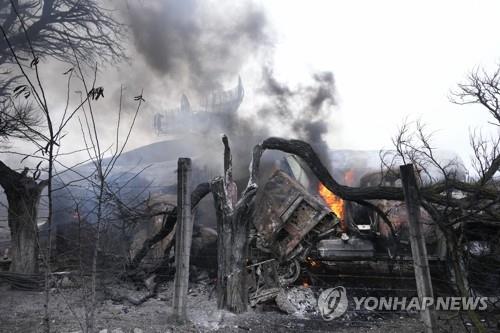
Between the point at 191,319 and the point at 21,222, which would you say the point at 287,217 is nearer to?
the point at 191,319

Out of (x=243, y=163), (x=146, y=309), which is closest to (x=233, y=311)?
(x=146, y=309)

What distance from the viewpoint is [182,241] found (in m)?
5.85

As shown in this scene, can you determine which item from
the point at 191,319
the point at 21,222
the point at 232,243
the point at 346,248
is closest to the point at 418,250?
the point at 232,243

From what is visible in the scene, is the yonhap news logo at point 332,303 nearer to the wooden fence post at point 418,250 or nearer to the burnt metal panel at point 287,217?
the burnt metal panel at point 287,217

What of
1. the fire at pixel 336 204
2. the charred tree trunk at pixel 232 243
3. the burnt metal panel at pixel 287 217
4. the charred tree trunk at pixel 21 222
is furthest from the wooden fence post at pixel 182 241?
the fire at pixel 336 204

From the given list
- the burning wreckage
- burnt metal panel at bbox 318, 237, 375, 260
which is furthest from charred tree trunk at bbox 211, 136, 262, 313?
burnt metal panel at bbox 318, 237, 375, 260

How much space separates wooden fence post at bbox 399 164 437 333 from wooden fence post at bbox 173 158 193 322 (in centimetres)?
369

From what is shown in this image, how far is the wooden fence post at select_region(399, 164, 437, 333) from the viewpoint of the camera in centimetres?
441

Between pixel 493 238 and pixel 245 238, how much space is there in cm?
471

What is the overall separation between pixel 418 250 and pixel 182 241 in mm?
3841

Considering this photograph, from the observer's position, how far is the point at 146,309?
22.1 feet

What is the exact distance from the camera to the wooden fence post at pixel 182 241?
571 centimetres

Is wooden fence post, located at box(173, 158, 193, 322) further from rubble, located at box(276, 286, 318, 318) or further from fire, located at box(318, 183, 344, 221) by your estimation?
fire, located at box(318, 183, 344, 221)

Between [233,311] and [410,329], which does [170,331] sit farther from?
[410,329]
